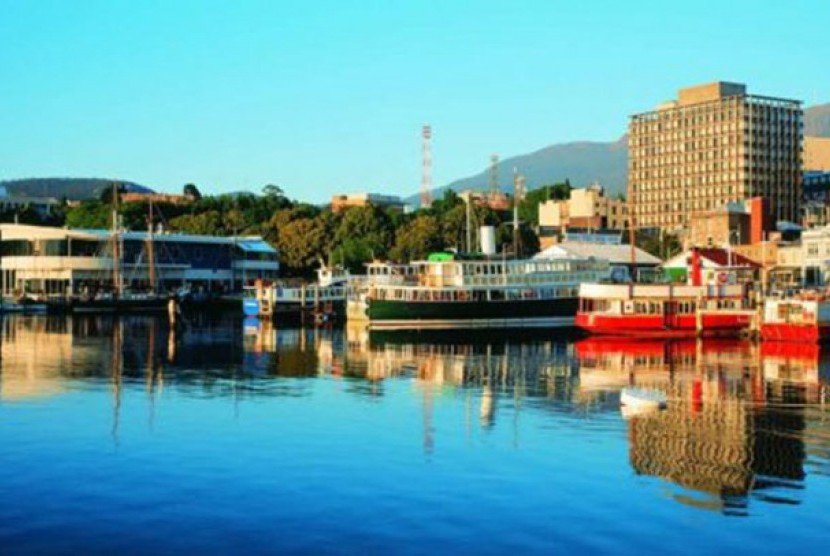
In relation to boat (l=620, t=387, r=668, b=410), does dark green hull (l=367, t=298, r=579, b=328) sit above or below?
above

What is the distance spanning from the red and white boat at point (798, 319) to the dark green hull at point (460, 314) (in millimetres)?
25581

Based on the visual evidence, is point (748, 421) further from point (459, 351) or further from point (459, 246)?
point (459, 246)

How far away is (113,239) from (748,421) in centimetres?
11998

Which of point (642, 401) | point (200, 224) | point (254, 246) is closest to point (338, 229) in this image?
point (254, 246)

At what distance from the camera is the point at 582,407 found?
46.3 meters

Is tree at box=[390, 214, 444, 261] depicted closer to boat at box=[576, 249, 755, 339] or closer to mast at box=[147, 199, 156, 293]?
mast at box=[147, 199, 156, 293]

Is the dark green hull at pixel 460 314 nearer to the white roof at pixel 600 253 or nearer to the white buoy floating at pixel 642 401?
the white roof at pixel 600 253

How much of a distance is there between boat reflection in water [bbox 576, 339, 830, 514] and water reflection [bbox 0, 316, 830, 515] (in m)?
0.07

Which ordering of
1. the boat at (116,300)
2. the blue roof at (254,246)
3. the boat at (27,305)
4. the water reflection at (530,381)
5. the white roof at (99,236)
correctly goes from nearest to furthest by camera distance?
the water reflection at (530,381), the boat at (116,300), the boat at (27,305), the white roof at (99,236), the blue roof at (254,246)

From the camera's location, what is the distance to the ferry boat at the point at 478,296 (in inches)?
4033

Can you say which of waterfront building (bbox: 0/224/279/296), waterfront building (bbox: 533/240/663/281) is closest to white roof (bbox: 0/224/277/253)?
waterfront building (bbox: 0/224/279/296)

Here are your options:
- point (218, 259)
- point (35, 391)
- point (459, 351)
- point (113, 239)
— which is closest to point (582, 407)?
point (35, 391)

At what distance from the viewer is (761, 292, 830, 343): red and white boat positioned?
7831cm

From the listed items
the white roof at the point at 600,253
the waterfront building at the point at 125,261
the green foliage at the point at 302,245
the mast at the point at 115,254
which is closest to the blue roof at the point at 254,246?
the waterfront building at the point at 125,261
